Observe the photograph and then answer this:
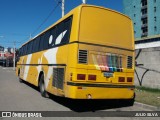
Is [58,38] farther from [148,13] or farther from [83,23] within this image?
[148,13]

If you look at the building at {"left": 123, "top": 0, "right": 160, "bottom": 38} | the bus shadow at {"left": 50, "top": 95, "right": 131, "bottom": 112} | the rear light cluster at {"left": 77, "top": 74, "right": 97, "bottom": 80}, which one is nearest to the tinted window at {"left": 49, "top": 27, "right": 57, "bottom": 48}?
the bus shadow at {"left": 50, "top": 95, "right": 131, "bottom": 112}

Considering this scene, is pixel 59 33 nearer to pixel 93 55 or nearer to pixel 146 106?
pixel 93 55

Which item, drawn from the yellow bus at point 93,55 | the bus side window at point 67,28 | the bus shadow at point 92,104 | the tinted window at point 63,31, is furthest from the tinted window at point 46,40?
the bus side window at point 67,28

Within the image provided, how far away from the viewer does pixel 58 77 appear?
10.0 meters

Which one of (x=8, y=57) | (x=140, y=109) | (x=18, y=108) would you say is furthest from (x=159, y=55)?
(x=8, y=57)

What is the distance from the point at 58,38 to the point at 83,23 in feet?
6.00

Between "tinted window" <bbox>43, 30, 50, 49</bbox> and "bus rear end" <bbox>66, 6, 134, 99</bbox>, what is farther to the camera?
"tinted window" <bbox>43, 30, 50, 49</bbox>

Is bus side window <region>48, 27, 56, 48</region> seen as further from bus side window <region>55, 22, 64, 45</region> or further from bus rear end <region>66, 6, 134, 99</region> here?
bus rear end <region>66, 6, 134, 99</region>

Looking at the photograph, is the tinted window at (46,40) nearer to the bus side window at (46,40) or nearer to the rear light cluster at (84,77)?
the bus side window at (46,40)

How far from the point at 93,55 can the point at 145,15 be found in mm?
56692

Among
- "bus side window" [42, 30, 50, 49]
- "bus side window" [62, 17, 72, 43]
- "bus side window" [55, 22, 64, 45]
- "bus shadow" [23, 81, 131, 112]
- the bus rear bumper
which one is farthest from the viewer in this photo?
"bus side window" [42, 30, 50, 49]

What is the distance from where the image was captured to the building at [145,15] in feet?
196

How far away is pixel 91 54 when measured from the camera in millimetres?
9203

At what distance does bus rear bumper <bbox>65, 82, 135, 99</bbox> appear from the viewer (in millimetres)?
8789
